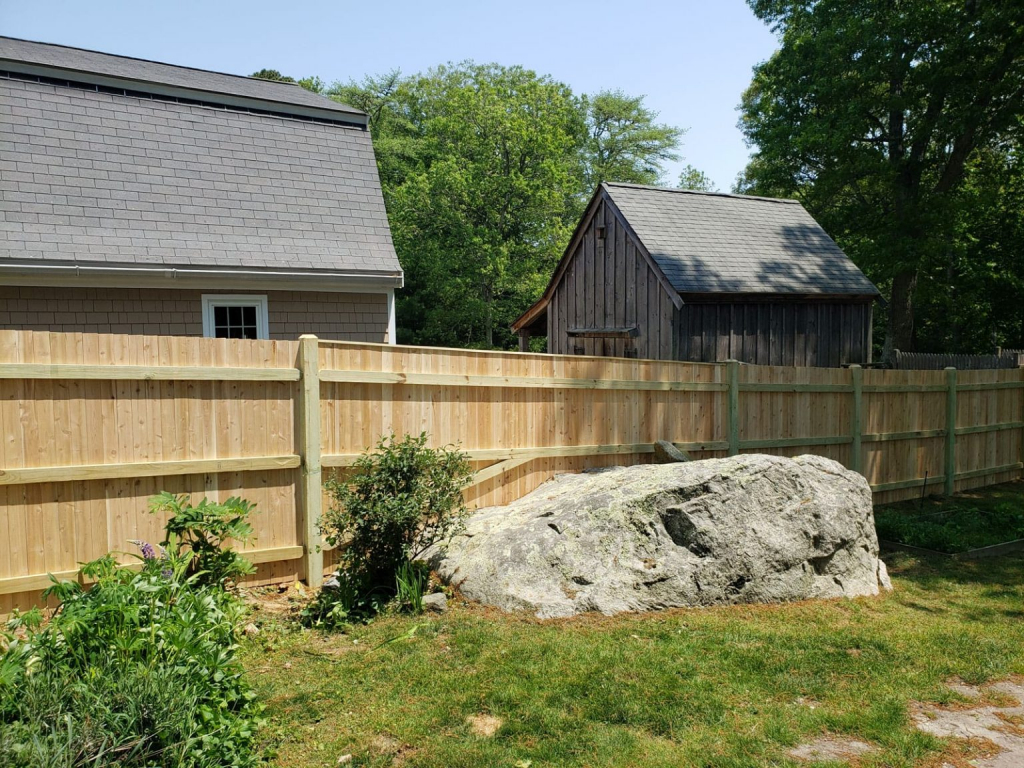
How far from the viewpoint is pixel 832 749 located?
4.19 meters

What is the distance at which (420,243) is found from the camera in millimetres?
29328

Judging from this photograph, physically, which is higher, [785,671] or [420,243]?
[420,243]

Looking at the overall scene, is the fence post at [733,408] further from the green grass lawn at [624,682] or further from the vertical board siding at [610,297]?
the vertical board siding at [610,297]

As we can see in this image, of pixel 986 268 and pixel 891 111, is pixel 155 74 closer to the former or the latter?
pixel 891 111

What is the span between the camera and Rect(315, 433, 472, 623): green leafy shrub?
6215 mm

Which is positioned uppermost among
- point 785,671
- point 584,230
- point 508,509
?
point 584,230

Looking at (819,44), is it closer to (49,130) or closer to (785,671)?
(49,130)

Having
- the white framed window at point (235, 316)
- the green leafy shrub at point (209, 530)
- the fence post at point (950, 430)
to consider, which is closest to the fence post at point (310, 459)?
the green leafy shrub at point (209, 530)

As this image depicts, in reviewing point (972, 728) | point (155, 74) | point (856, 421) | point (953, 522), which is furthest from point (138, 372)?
point (953, 522)

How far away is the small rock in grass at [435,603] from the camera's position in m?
6.11

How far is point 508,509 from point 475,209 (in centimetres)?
2332

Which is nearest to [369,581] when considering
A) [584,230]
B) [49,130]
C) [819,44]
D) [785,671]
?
[785,671]

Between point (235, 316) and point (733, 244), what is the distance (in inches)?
385

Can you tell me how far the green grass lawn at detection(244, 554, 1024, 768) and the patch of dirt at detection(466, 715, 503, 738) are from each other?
0.12 ft
